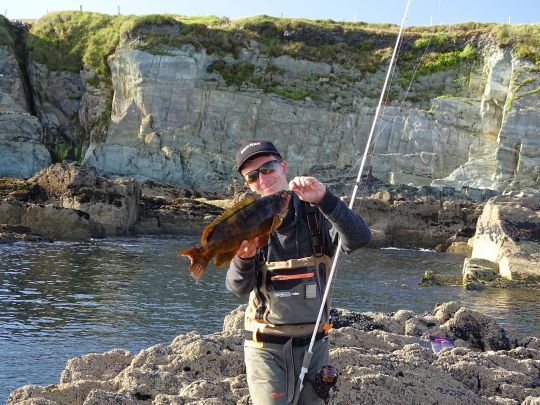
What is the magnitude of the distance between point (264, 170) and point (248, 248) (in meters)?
0.53

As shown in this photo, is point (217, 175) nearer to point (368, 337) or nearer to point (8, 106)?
point (8, 106)

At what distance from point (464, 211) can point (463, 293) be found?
19.7 m

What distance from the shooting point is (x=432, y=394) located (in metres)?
6.14

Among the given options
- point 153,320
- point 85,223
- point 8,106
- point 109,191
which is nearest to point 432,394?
point 153,320

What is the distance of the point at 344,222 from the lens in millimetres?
4277

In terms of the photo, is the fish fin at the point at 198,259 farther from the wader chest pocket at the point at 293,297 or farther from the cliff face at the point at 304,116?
the cliff face at the point at 304,116

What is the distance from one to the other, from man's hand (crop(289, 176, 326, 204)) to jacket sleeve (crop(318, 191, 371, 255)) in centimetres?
4

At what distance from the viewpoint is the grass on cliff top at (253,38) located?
59.8m

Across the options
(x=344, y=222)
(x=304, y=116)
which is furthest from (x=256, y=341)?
(x=304, y=116)

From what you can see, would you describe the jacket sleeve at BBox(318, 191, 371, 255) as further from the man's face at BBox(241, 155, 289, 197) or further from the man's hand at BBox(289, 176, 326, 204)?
the man's face at BBox(241, 155, 289, 197)

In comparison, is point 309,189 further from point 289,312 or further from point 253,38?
point 253,38

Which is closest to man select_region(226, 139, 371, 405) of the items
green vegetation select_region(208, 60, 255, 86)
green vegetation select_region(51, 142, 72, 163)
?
green vegetation select_region(208, 60, 255, 86)

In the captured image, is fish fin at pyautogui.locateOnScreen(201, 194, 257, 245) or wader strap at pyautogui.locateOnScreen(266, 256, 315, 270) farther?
wader strap at pyautogui.locateOnScreen(266, 256, 315, 270)

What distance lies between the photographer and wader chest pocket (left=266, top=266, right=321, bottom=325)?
433cm
